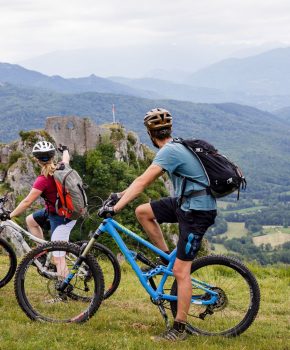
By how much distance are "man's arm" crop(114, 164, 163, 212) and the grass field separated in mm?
1679

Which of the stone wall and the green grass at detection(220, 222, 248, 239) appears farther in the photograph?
the green grass at detection(220, 222, 248, 239)

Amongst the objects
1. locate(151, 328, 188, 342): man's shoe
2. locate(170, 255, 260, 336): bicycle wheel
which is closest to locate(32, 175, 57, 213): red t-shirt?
locate(170, 255, 260, 336): bicycle wheel

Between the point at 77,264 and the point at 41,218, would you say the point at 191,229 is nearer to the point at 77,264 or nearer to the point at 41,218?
the point at 77,264

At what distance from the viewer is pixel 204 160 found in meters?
6.36

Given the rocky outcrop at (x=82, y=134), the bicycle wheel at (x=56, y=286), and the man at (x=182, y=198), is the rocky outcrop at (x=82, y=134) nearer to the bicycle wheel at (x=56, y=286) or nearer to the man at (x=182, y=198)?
the bicycle wheel at (x=56, y=286)

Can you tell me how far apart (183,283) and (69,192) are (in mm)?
2394

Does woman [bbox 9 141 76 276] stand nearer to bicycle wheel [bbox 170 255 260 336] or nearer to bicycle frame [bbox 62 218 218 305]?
bicycle frame [bbox 62 218 218 305]

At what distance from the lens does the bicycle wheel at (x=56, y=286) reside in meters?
7.08

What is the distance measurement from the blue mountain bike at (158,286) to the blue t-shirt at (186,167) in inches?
34.4

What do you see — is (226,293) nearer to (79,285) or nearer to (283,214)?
(79,285)

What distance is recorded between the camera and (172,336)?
6582 millimetres

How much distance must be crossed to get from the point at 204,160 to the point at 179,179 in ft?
1.32

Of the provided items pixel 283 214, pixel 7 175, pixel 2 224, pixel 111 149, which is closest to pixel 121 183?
pixel 111 149

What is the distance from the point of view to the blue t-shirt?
627 centimetres
